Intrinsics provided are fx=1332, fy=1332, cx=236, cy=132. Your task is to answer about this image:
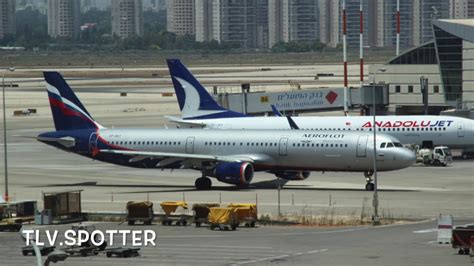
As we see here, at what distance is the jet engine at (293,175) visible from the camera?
77125 mm

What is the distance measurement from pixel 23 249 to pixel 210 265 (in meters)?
7.74

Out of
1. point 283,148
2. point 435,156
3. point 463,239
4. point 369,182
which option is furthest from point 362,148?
point 463,239

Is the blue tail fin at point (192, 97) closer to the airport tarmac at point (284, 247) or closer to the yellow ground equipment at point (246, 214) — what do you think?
the airport tarmac at point (284, 247)

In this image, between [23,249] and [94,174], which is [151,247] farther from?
[94,174]

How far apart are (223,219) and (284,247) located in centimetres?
675

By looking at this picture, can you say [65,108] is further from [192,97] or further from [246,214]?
[246,214]

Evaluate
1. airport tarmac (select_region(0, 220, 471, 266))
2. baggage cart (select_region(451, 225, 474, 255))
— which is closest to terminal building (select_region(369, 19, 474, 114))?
airport tarmac (select_region(0, 220, 471, 266))

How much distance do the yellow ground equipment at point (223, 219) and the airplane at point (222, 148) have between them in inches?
636

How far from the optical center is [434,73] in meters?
110

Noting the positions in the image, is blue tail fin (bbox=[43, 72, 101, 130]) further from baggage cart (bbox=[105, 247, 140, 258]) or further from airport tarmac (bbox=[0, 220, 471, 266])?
baggage cart (bbox=[105, 247, 140, 258])

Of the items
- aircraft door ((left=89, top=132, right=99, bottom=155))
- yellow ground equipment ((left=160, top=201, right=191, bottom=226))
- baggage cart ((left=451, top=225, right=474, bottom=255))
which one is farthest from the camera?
aircraft door ((left=89, top=132, right=99, bottom=155))

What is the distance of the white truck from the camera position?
89062 mm

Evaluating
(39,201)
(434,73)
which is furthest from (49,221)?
(434,73)

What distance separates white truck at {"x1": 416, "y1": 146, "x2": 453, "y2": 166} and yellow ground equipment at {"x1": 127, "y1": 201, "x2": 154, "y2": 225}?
32.9 meters
